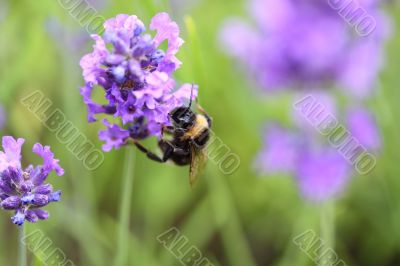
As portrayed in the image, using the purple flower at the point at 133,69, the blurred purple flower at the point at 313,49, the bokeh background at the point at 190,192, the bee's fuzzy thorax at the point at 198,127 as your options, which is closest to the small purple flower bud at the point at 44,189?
the purple flower at the point at 133,69

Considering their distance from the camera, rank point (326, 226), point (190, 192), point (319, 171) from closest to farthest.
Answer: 1. point (326, 226)
2. point (319, 171)
3. point (190, 192)

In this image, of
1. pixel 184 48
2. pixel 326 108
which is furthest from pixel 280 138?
pixel 184 48

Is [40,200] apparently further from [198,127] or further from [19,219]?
[198,127]

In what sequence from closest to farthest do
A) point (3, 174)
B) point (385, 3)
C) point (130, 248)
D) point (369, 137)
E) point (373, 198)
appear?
point (3, 174), point (130, 248), point (369, 137), point (373, 198), point (385, 3)

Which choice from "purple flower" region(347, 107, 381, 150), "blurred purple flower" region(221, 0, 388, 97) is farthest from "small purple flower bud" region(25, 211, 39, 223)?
"blurred purple flower" region(221, 0, 388, 97)

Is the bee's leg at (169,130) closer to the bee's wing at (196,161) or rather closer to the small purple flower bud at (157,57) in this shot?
the bee's wing at (196,161)

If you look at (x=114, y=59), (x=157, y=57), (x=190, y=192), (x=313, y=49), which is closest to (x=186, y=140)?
(x=157, y=57)

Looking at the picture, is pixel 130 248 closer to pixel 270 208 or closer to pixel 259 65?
pixel 270 208

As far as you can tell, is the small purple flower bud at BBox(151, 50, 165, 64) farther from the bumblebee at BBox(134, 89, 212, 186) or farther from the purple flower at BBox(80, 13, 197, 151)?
the bumblebee at BBox(134, 89, 212, 186)
